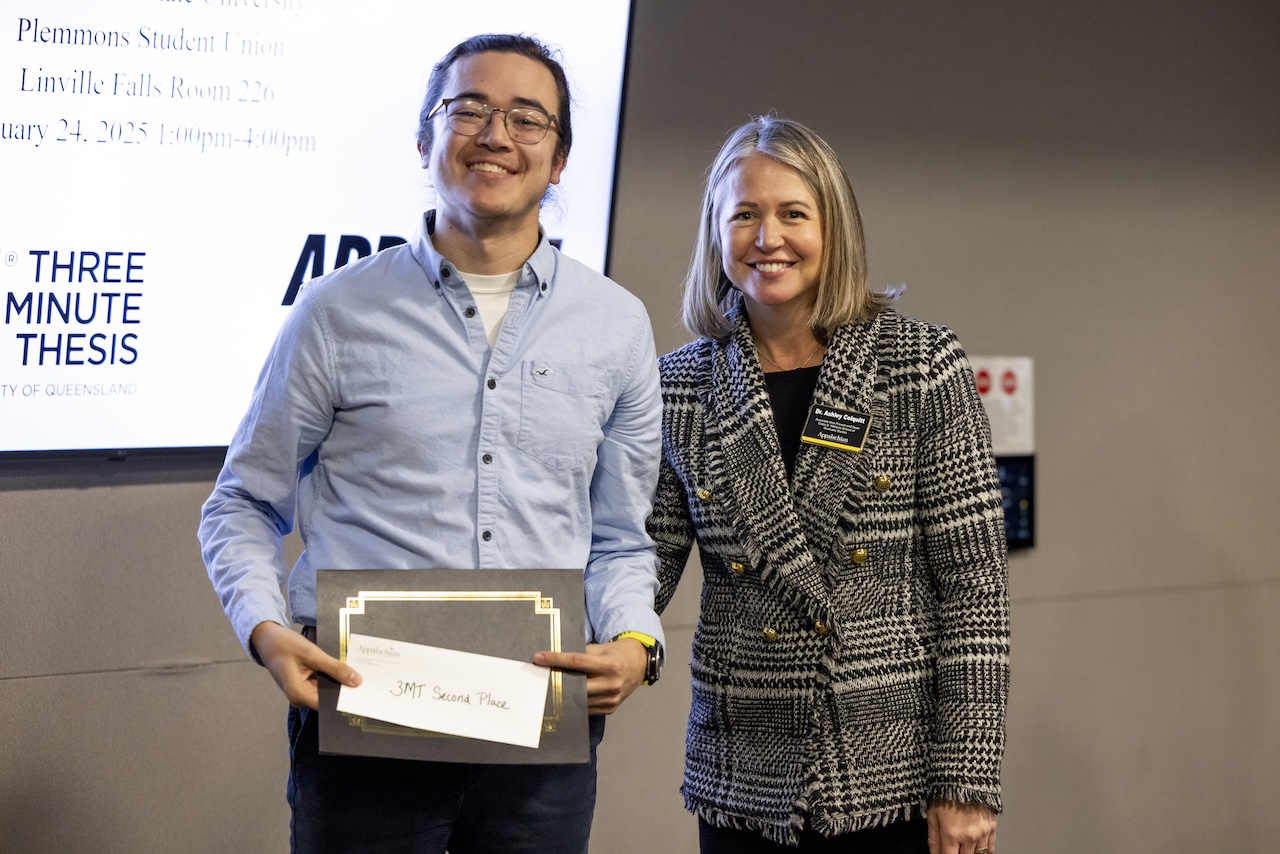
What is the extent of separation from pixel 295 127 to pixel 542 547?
1.32m

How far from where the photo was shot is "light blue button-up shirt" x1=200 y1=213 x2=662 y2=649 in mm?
1468

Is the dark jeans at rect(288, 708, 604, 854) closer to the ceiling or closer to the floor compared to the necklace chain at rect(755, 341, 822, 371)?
closer to the floor

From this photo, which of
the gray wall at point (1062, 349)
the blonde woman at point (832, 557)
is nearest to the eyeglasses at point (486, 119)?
the blonde woman at point (832, 557)

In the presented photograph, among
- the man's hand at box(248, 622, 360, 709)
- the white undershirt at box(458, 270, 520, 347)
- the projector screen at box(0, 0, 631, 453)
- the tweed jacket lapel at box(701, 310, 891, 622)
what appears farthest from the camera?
the projector screen at box(0, 0, 631, 453)

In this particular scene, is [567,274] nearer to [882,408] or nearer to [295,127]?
[882,408]

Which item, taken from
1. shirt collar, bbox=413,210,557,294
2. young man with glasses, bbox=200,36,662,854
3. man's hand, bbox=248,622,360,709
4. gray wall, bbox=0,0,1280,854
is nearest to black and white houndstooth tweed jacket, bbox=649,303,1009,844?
young man with glasses, bbox=200,36,662,854

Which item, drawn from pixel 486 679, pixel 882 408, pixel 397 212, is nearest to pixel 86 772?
pixel 397 212

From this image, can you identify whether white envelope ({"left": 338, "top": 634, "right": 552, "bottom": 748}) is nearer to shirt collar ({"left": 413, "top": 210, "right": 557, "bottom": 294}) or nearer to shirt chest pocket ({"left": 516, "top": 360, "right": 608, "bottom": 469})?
shirt chest pocket ({"left": 516, "top": 360, "right": 608, "bottom": 469})

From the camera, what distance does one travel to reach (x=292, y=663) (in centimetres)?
133

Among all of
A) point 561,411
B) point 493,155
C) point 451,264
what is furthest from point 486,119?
point 561,411

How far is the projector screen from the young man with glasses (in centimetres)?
78

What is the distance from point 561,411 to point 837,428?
0.41 m

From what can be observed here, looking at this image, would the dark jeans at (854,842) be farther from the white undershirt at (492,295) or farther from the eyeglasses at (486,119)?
the eyeglasses at (486,119)

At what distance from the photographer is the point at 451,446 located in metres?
1.49
